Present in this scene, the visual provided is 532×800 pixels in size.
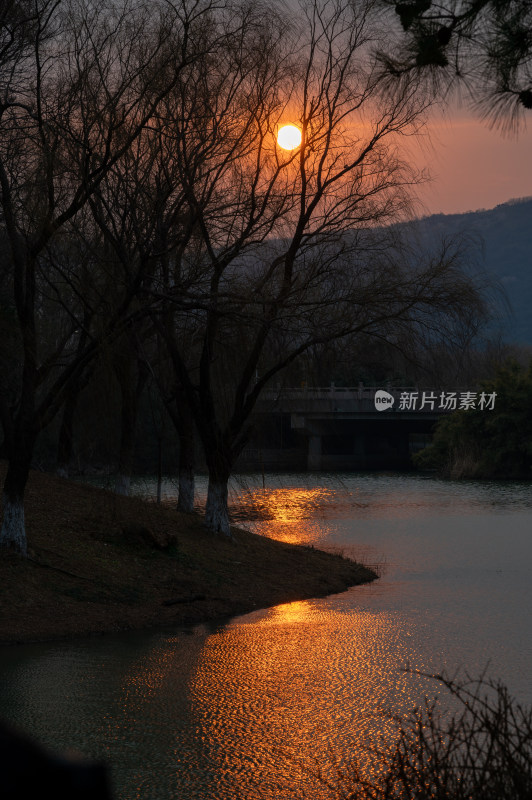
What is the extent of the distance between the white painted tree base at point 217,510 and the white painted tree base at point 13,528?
241 inches

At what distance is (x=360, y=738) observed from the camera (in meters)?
8.66

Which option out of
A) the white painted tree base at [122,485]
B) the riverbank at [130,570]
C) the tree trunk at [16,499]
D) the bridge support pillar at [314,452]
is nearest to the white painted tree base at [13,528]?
the tree trunk at [16,499]

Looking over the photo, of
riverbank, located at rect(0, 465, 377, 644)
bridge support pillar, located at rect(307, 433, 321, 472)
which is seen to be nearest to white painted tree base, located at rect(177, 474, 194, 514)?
riverbank, located at rect(0, 465, 377, 644)

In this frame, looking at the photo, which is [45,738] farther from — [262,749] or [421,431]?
[421,431]

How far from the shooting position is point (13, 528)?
14.4m

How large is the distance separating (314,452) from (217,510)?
52.9 metres

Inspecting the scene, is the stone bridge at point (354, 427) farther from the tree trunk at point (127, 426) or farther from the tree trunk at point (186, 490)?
the tree trunk at point (127, 426)

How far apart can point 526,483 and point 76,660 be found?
4619 cm

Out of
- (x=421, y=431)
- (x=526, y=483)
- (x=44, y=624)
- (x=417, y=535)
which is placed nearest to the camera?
(x=44, y=624)

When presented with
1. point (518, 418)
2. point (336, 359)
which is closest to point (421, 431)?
point (518, 418)

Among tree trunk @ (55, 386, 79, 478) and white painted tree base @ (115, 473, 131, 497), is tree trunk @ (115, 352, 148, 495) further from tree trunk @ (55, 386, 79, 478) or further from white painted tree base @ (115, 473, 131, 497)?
tree trunk @ (55, 386, 79, 478)

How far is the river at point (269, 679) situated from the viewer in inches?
311

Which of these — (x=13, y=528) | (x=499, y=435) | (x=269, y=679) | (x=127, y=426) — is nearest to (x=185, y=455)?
(x=127, y=426)

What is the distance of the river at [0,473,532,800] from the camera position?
25.9 feet
